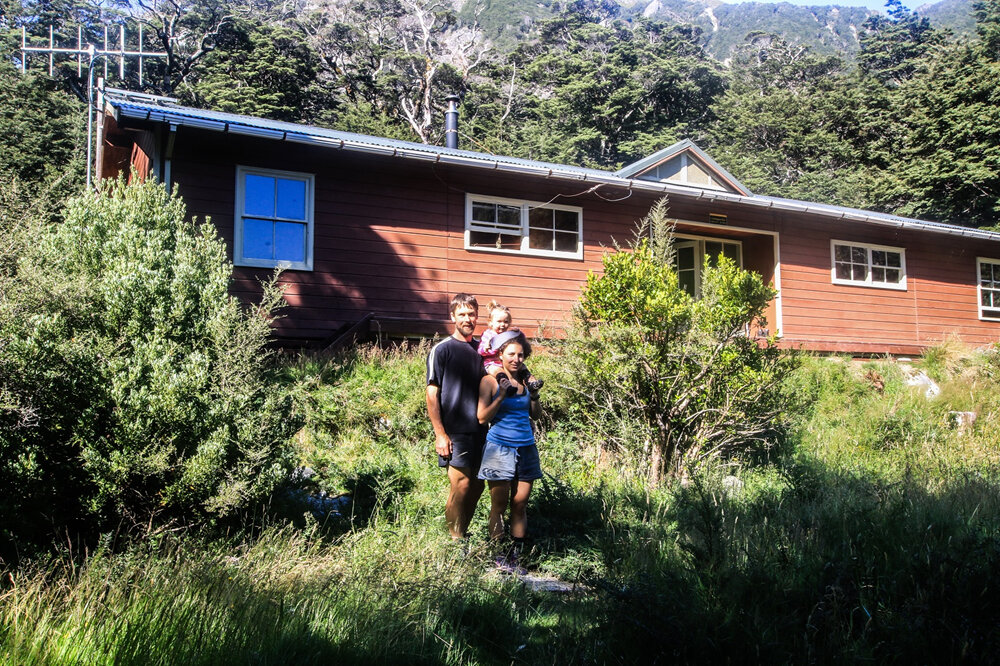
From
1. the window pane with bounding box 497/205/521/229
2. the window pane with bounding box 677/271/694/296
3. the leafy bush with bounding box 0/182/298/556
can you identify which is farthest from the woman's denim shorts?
the window pane with bounding box 677/271/694/296

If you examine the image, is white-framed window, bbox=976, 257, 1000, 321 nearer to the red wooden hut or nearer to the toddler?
the red wooden hut

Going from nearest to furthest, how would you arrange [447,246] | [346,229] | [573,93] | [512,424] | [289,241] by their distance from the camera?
[512,424] < [289,241] < [346,229] < [447,246] < [573,93]

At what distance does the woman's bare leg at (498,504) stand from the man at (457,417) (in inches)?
5.6

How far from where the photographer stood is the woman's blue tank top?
183 inches

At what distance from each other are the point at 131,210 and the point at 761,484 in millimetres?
5932

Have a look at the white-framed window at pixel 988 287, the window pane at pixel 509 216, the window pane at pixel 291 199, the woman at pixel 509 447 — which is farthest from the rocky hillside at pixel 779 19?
the woman at pixel 509 447

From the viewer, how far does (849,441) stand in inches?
332

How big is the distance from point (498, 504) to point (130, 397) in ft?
7.48

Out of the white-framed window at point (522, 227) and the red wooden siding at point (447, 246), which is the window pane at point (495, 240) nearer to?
the white-framed window at point (522, 227)

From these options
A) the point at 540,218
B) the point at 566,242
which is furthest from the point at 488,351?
the point at 566,242

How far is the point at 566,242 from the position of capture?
1362 centimetres

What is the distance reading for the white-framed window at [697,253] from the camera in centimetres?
1650

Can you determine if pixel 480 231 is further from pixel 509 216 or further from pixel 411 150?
pixel 411 150

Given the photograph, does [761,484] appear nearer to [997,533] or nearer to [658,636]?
[997,533]
